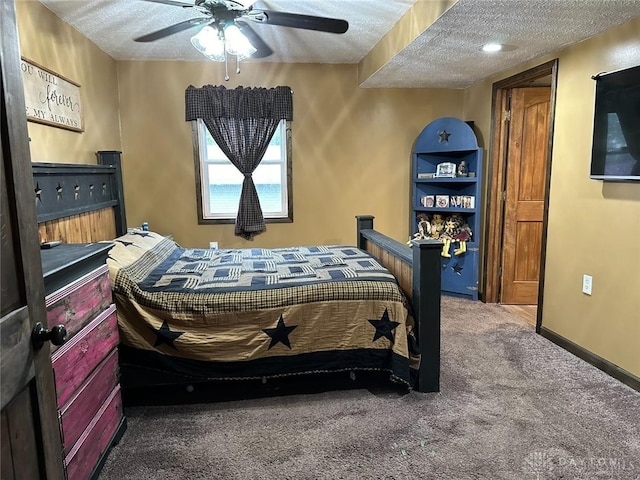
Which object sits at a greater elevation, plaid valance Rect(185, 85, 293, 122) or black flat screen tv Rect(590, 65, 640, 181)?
plaid valance Rect(185, 85, 293, 122)

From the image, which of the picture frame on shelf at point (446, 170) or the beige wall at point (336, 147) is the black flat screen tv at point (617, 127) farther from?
the picture frame on shelf at point (446, 170)

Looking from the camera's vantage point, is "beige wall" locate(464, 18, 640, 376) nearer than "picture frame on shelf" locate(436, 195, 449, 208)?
Yes

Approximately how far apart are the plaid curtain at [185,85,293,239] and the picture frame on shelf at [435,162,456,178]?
1586mm

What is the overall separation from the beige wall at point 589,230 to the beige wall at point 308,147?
1557 mm

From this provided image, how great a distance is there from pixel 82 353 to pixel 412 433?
4.86 feet

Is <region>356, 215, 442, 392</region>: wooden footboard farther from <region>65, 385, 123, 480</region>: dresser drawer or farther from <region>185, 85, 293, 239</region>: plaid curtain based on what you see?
<region>185, 85, 293, 239</region>: plaid curtain

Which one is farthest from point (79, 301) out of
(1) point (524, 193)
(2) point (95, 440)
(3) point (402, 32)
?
(1) point (524, 193)

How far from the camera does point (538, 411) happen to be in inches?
87.3

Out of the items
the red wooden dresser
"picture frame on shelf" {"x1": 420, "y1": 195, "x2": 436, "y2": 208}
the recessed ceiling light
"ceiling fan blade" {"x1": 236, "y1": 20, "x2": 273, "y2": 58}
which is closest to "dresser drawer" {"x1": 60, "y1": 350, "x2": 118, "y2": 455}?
the red wooden dresser

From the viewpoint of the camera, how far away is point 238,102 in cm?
418

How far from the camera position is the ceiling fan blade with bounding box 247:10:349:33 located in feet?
7.41

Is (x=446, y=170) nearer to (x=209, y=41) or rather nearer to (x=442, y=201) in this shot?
(x=442, y=201)

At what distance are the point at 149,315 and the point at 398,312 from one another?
1.31m

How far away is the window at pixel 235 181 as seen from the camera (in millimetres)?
4336
